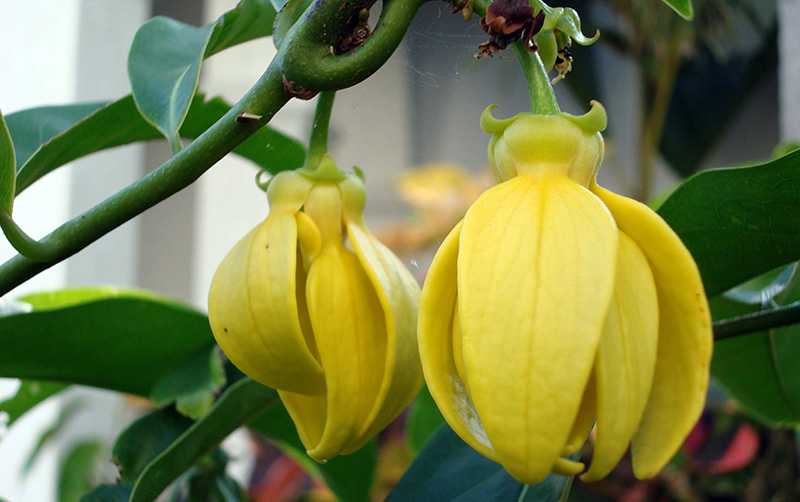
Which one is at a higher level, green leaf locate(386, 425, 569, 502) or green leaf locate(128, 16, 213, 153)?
green leaf locate(128, 16, 213, 153)

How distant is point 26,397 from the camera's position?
47 cm

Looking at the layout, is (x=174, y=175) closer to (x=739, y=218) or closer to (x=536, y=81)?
(x=536, y=81)

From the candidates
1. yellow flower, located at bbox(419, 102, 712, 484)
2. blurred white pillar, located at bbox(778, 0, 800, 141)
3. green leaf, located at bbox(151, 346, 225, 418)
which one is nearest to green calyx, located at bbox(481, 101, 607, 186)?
yellow flower, located at bbox(419, 102, 712, 484)

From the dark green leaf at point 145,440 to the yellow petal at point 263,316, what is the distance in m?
0.18

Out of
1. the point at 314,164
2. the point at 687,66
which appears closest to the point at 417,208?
the point at 687,66

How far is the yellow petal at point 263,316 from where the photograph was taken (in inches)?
8.2

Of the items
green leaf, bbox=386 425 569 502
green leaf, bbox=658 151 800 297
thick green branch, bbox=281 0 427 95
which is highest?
thick green branch, bbox=281 0 427 95

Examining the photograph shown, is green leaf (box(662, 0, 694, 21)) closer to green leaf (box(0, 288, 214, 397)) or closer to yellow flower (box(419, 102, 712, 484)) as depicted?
yellow flower (box(419, 102, 712, 484))

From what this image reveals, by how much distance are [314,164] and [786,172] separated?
18 centimetres

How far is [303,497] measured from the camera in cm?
120

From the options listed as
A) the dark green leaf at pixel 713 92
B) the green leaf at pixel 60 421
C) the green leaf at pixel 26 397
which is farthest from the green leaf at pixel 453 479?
the dark green leaf at pixel 713 92

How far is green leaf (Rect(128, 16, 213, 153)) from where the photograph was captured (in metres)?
0.24

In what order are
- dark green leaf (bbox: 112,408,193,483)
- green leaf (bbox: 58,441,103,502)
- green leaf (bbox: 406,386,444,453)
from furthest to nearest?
green leaf (bbox: 58,441,103,502) < green leaf (bbox: 406,386,444,453) < dark green leaf (bbox: 112,408,193,483)

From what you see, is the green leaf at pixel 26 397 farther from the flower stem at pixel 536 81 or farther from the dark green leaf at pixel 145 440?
the flower stem at pixel 536 81
